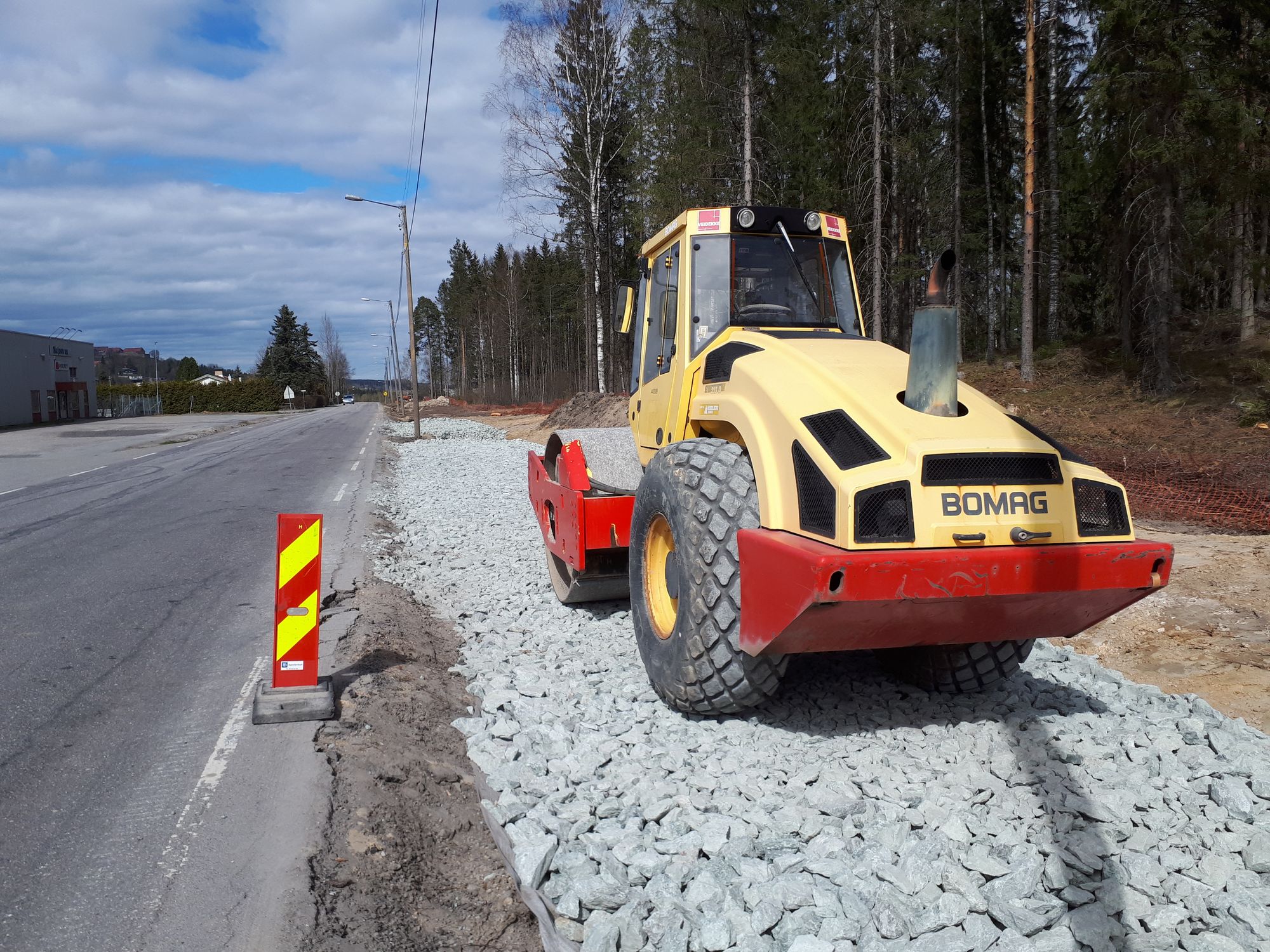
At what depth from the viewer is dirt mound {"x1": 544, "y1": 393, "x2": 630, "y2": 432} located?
23.6 metres

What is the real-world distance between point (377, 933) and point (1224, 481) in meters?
12.5

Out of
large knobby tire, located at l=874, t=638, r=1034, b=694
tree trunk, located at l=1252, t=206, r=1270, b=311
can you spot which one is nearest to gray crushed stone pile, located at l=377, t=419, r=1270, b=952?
large knobby tire, located at l=874, t=638, r=1034, b=694

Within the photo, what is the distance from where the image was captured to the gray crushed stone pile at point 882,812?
2770 millimetres

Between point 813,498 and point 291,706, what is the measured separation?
3.04 meters

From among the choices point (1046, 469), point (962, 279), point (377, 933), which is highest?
point (962, 279)

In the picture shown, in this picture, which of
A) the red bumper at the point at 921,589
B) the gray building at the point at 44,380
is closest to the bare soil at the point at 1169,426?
the red bumper at the point at 921,589

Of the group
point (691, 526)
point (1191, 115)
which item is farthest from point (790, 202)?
point (691, 526)

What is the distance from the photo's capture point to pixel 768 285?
540 centimetres

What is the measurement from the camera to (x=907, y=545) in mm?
3402

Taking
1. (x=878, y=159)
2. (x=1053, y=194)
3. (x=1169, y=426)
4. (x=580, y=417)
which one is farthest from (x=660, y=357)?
(x=1053, y=194)

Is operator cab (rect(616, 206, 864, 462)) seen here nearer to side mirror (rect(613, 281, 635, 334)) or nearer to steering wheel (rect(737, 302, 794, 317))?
steering wheel (rect(737, 302, 794, 317))

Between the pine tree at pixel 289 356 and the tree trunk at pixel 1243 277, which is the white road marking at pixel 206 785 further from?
the pine tree at pixel 289 356

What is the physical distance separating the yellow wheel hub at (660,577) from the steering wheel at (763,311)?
1.48m

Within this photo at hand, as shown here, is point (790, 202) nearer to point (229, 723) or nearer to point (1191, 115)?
point (1191, 115)
